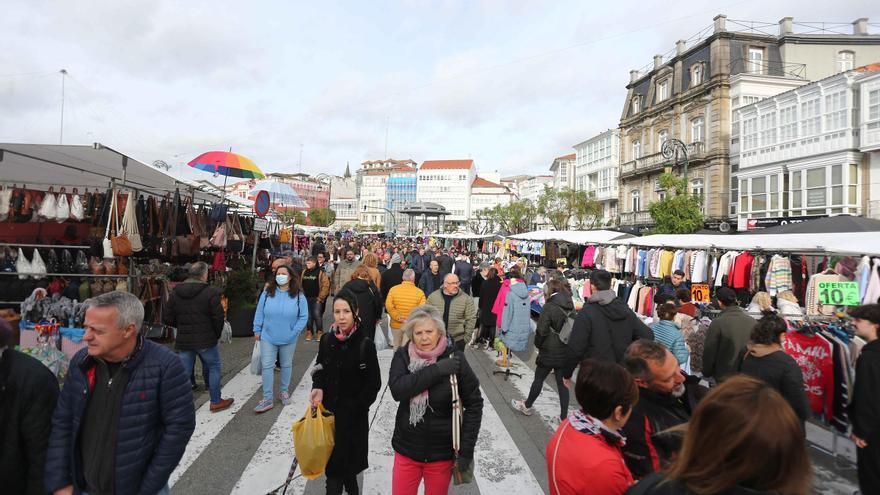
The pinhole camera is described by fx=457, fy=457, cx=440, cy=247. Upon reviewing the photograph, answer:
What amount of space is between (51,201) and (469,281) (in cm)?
926

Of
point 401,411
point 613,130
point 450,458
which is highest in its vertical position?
point 613,130

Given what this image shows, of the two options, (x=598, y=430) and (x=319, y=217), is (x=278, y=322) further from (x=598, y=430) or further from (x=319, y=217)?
(x=319, y=217)

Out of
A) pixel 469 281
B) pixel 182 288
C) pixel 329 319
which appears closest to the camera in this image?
pixel 182 288

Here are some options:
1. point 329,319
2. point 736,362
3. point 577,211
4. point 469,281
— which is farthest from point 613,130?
point 736,362

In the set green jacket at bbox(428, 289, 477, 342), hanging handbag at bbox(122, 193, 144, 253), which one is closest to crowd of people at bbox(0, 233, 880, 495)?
green jacket at bbox(428, 289, 477, 342)

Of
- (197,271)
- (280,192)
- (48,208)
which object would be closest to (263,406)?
(197,271)

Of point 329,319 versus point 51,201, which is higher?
point 51,201

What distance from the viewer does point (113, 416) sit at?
2.30 m

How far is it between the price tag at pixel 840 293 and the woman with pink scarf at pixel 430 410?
6.05 meters

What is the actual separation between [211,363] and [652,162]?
114ft

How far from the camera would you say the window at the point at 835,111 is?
19844mm

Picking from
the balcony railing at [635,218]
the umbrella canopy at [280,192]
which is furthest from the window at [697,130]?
the umbrella canopy at [280,192]

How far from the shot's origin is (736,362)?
4.54 metres

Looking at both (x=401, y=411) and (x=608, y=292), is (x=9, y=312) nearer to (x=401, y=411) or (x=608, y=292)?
(x=401, y=411)
